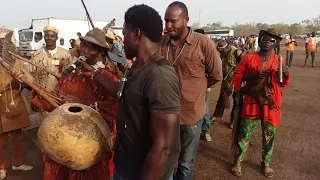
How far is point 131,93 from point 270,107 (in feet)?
8.94

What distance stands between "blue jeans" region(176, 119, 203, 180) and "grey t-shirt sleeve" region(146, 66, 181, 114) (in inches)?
57.9

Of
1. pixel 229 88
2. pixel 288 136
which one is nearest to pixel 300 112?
pixel 288 136

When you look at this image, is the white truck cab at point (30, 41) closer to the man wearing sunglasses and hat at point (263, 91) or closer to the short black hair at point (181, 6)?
the man wearing sunglasses and hat at point (263, 91)

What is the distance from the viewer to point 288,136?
18.3ft

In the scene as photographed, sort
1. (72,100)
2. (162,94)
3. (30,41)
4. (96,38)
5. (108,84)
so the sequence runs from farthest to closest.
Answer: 1. (30,41)
2. (96,38)
3. (72,100)
4. (108,84)
5. (162,94)

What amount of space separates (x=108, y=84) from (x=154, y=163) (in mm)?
858

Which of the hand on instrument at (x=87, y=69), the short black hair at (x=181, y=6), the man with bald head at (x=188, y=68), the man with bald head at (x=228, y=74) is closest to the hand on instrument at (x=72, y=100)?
the hand on instrument at (x=87, y=69)

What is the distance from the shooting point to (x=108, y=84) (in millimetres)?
2191

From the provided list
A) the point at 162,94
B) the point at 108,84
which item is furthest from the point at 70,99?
the point at 162,94

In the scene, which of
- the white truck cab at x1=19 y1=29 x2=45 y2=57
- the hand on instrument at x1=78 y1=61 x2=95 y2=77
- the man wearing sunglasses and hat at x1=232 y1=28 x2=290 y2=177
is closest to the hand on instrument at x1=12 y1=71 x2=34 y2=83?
the hand on instrument at x1=78 y1=61 x2=95 y2=77

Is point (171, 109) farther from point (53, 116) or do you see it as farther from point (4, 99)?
point (4, 99)

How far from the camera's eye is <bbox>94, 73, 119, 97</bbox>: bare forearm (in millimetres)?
2150

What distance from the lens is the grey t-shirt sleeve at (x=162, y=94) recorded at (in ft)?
5.01

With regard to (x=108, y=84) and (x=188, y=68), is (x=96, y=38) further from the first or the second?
(x=188, y=68)
